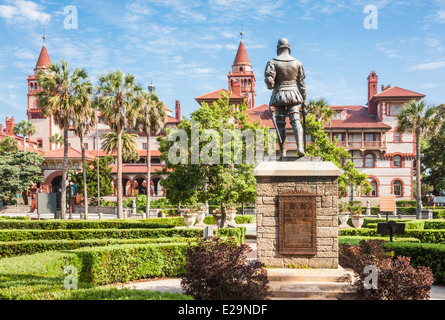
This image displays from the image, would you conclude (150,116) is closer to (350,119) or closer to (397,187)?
(350,119)

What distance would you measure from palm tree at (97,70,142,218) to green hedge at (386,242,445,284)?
901 inches

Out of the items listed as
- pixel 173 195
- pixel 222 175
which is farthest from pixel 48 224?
pixel 222 175

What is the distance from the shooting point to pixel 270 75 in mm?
9641

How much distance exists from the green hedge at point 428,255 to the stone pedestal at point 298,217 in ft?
11.3

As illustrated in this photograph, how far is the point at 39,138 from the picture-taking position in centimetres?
6906

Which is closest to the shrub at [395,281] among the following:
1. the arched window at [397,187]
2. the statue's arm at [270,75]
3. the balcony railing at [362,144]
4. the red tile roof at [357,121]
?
the statue's arm at [270,75]

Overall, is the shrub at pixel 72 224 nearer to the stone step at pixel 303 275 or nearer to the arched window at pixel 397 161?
the stone step at pixel 303 275

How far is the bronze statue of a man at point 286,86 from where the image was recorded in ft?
31.8

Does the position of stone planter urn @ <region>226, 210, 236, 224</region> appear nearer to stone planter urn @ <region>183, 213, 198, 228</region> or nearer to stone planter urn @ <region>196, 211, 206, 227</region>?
stone planter urn @ <region>196, 211, 206, 227</region>

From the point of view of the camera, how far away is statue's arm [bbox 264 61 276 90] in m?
9.59

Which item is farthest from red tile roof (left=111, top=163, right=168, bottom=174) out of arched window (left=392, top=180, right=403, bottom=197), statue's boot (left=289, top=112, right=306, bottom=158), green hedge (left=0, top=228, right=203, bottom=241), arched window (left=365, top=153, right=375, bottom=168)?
statue's boot (left=289, top=112, right=306, bottom=158)

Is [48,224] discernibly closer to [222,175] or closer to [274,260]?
[222,175]
